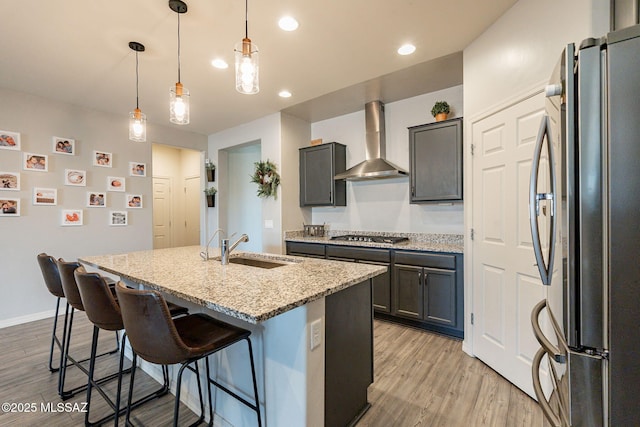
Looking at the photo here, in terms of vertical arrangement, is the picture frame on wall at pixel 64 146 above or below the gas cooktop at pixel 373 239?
above

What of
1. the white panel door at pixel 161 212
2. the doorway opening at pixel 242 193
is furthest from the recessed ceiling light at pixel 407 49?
the white panel door at pixel 161 212

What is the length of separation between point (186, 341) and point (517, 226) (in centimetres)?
219

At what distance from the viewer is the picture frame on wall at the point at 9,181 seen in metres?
3.33

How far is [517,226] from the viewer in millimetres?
2045

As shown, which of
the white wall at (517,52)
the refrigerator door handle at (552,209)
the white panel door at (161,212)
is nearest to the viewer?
the refrigerator door handle at (552,209)

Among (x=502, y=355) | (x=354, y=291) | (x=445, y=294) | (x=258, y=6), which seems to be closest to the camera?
(x=354, y=291)

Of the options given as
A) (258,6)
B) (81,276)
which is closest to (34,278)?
(81,276)

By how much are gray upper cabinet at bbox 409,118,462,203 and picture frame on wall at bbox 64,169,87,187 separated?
4264 mm

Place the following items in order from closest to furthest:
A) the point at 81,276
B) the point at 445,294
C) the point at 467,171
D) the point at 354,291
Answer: the point at 81,276
the point at 354,291
the point at 467,171
the point at 445,294

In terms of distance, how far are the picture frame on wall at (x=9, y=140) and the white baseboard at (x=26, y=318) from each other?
2001mm

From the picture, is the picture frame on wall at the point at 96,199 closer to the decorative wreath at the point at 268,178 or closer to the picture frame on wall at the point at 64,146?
the picture frame on wall at the point at 64,146

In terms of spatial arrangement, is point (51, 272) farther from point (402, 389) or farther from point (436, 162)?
point (436, 162)

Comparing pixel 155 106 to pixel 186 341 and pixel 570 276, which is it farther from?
pixel 570 276

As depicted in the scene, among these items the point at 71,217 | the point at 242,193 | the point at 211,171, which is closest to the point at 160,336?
the point at 71,217
